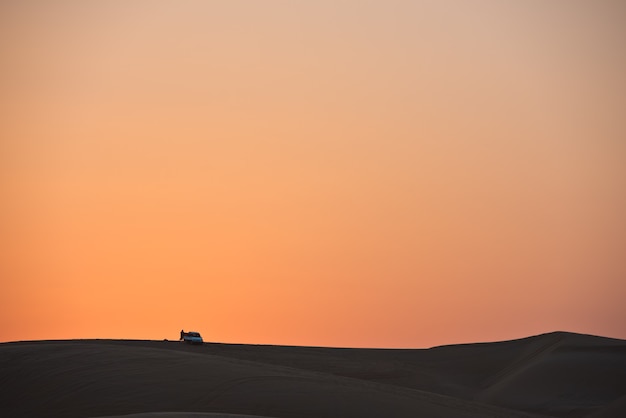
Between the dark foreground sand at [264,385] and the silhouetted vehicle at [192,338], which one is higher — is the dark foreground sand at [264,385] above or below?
below

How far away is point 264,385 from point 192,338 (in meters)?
25.7

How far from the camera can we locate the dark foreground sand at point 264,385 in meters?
46.3

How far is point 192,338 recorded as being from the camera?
74000mm

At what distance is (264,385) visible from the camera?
48.8m

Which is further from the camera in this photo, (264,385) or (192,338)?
(192,338)

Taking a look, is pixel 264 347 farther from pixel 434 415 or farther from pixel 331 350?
pixel 434 415

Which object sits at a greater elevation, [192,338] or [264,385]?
[192,338]

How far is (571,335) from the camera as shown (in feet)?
289

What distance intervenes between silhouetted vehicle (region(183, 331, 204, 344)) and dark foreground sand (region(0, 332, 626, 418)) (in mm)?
722

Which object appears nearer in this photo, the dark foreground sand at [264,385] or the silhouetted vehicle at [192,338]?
the dark foreground sand at [264,385]

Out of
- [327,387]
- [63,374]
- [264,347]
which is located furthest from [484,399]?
[63,374]

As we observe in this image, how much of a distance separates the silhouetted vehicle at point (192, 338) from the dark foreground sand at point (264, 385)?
28.4 inches

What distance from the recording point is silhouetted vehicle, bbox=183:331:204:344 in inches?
2901

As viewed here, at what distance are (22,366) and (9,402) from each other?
477 centimetres
